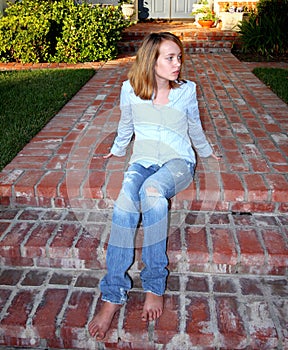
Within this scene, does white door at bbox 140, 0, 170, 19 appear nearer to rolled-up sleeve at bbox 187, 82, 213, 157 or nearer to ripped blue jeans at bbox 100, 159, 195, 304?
rolled-up sleeve at bbox 187, 82, 213, 157

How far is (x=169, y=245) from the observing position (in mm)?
2117

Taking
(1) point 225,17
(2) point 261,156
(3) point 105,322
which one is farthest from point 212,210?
(1) point 225,17

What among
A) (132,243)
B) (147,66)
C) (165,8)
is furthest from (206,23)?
(132,243)

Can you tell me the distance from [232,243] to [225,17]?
6.09 m

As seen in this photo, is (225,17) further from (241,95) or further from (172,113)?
(172,113)

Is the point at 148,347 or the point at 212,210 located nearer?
the point at 148,347

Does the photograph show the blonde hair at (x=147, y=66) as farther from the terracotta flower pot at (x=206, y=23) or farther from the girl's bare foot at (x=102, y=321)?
the terracotta flower pot at (x=206, y=23)

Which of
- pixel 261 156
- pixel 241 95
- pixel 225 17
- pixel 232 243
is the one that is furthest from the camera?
pixel 225 17

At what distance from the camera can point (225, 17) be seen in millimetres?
7184

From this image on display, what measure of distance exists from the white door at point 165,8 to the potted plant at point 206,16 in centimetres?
83

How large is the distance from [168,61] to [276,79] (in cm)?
312

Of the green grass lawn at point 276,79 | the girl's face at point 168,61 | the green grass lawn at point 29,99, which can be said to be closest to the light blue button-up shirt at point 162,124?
the girl's face at point 168,61

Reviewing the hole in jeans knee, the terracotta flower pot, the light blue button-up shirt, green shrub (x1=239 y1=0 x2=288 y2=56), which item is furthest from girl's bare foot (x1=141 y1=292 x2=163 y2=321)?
the terracotta flower pot

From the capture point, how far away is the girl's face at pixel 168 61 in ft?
6.63
